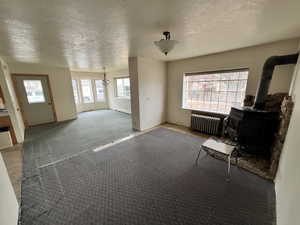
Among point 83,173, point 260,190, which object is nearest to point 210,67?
point 260,190

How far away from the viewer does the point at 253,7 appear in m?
1.38

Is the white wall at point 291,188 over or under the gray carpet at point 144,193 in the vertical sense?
over

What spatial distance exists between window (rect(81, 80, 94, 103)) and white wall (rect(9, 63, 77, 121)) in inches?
63.2

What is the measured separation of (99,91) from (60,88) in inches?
98.2

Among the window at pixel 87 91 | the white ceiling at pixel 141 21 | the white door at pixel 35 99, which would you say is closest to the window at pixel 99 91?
the window at pixel 87 91

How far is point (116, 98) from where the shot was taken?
7.16 metres

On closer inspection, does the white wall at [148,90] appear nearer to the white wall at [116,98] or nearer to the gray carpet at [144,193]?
the gray carpet at [144,193]

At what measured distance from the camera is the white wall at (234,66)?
253cm

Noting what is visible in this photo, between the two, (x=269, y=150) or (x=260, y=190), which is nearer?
(x=260, y=190)

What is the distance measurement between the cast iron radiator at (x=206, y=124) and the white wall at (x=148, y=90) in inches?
52.5

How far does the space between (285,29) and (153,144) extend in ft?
10.6

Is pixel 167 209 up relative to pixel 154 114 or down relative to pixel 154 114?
down

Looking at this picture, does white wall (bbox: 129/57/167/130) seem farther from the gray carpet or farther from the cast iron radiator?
the gray carpet

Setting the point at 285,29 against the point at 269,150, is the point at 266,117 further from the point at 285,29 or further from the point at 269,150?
the point at 285,29
